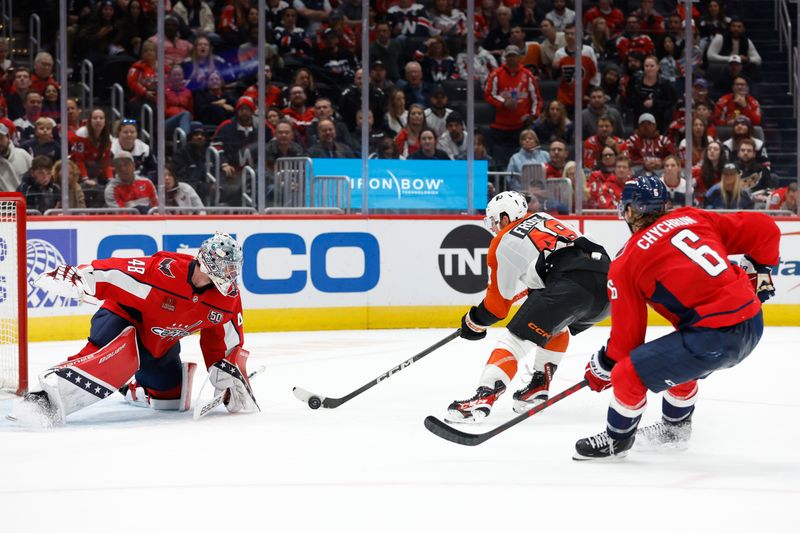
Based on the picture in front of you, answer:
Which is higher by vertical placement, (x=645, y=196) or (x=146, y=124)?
(x=146, y=124)

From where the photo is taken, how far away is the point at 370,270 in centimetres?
877

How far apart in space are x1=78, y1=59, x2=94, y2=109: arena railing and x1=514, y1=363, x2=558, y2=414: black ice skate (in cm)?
426

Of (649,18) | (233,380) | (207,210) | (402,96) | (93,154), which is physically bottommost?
(233,380)

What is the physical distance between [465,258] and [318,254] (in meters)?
1.21

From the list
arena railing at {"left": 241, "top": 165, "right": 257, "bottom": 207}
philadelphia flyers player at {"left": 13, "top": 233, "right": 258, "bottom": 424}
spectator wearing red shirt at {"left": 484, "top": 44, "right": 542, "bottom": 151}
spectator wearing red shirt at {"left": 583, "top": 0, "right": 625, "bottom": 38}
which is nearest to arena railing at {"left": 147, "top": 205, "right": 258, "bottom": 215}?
arena railing at {"left": 241, "top": 165, "right": 257, "bottom": 207}

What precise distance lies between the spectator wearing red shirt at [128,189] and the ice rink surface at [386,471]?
8.83 ft

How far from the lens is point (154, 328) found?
15.5 ft

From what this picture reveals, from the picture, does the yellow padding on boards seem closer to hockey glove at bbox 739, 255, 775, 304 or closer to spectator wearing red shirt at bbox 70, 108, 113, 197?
spectator wearing red shirt at bbox 70, 108, 113, 197

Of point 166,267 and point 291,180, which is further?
point 291,180

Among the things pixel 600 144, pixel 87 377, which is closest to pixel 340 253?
pixel 600 144

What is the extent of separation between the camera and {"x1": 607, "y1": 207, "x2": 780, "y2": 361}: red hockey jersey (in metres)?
3.61

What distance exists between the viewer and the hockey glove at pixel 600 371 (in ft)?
12.8

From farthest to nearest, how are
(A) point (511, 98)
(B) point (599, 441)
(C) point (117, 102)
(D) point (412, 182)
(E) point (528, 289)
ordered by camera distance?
(A) point (511, 98)
(D) point (412, 182)
(C) point (117, 102)
(E) point (528, 289)
(B) point (599, 441)

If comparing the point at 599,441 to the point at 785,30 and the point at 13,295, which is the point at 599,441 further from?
the point at 785,30
